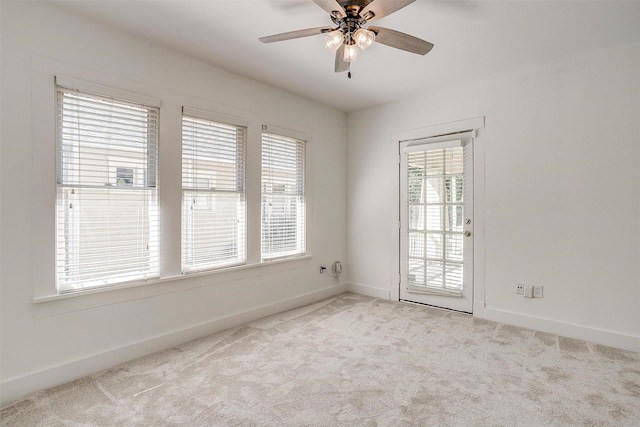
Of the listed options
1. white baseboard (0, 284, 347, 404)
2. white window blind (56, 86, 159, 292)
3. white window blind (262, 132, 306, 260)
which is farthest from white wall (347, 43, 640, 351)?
white window blind (56, 86, 159, 292)

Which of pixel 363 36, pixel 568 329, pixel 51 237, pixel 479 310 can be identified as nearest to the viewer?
pixel 363 36

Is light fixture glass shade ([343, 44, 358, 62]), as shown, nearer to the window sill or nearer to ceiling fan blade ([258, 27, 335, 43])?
ceiling fan blade ([258, 27, 335, 43])

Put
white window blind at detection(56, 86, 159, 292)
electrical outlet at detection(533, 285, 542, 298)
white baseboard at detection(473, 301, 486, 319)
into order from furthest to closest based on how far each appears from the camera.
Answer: white baseboard at detection(473, 301, 486, 319) → electrical outlet at detection(533, 285, 542, 298) → white window blind at detection(56, 86, 159, 292)

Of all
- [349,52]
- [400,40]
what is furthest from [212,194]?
[400,40]

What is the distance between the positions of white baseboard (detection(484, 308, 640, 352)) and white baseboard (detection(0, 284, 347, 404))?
2.38m

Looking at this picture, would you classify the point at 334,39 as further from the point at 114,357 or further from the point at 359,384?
the point at 114,357

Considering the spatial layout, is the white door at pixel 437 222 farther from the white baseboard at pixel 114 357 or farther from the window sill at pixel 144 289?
the white baseboard at pixel 114 357

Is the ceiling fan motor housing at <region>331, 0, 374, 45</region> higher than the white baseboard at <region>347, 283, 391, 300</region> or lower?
higher

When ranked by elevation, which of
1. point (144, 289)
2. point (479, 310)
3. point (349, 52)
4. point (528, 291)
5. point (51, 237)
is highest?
point (349, 52)

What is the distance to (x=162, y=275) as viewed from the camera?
2805 millimetres

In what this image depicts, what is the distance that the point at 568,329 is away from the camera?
3061mm

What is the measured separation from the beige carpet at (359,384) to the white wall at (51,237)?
20 centimetres

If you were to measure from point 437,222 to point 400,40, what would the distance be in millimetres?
2315

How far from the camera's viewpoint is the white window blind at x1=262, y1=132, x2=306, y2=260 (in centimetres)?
370
